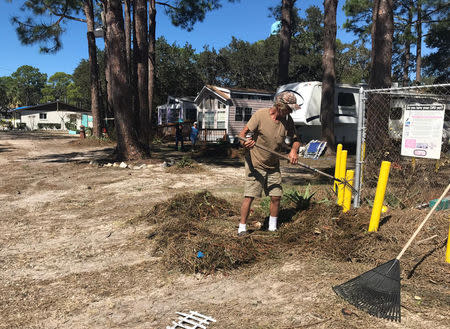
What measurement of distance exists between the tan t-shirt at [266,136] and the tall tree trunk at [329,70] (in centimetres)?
1187

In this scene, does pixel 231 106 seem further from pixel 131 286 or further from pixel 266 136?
pixel 131 286

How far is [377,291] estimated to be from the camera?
3.01 metres

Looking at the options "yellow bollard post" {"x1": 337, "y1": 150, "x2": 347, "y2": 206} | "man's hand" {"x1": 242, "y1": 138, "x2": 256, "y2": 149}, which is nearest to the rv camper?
"yellow bollard post" {"x1": 337, "y1": 150, "x2": 347, "y2": 206}

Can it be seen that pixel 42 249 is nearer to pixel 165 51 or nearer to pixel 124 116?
pixel 124 116

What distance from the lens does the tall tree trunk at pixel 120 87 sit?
11.4 metres

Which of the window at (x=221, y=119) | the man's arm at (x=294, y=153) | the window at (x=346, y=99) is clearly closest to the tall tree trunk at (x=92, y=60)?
the window at (x=221, y=119)

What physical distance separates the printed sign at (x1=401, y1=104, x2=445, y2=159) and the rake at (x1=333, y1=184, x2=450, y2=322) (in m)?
1.78

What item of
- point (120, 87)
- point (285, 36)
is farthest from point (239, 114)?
point (120, 87)

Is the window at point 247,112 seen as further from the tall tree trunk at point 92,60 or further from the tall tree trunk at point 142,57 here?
the tall tree trunk at point 92,60

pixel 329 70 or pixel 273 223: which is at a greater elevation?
pixel 329 70

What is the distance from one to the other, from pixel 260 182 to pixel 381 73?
6.01 m

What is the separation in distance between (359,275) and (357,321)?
0.74m

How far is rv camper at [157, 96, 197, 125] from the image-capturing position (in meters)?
26.1

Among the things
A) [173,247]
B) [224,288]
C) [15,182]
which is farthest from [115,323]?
[15,182]
